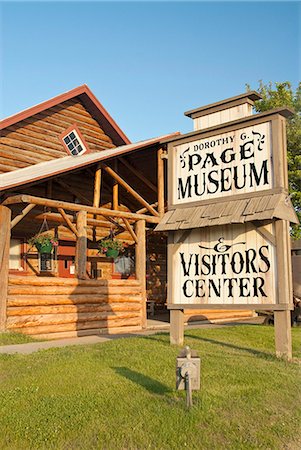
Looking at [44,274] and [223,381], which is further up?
[44,274]

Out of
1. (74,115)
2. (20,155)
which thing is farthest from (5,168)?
(74,115)

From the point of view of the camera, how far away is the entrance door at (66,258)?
17266 millimetres

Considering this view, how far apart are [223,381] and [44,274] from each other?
11.2m

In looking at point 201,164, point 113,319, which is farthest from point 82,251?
point 201,164

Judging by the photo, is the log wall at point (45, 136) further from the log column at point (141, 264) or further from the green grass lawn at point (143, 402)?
the green grass lawn at point (143, 402)

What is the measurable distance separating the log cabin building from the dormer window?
1.6 inches

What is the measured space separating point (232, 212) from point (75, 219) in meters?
7.68

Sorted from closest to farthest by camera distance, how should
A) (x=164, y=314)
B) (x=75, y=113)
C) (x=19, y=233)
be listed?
(x=19, y=233) → (x=75, y=113) → (x=164, y=314)

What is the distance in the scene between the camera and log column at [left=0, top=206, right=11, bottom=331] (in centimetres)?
1170

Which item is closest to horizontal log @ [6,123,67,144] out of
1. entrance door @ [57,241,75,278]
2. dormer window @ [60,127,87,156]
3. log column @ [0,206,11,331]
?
dormer window @ [60,127,87,156]

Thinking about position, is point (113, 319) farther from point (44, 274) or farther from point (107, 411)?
point (107, 411)

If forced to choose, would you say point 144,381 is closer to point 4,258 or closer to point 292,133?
point 4,258

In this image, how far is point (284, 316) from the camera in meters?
8.17

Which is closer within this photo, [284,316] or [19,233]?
[284,316]
